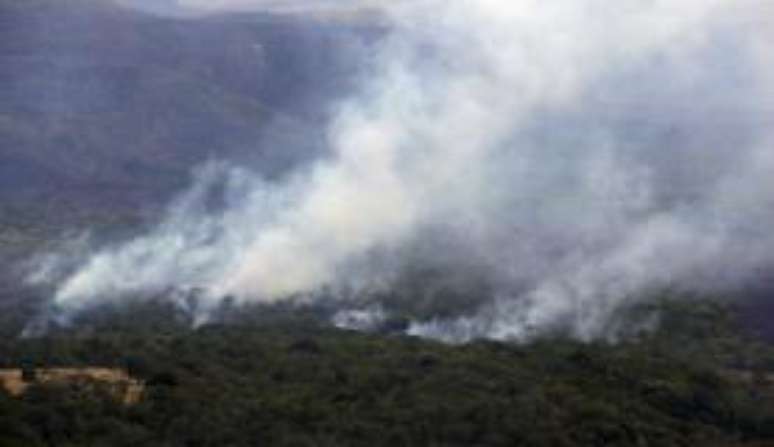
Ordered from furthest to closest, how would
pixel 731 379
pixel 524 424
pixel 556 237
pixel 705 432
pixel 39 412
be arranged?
pixel 556 237 < pixel 731 379 < pixel 705 432 < pixel 524 424 < pixel 39 412

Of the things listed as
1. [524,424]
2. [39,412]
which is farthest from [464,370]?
[39,412]

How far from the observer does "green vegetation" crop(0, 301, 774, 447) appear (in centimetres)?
8356

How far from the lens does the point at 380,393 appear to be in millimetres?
95688

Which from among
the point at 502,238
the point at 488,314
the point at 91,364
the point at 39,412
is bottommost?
the point at 39,412

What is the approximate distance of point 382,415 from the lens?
294 ft

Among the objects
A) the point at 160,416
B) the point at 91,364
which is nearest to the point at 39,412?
the point at 160,416

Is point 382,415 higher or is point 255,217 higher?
point 255,217

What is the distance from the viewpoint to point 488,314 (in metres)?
146

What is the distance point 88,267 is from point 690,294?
61.4 m

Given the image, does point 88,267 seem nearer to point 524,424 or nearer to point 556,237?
point 556,237

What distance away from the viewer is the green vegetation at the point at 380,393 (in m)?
83.6

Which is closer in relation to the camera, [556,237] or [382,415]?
[382,415]

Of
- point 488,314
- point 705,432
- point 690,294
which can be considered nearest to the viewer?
point 705,432

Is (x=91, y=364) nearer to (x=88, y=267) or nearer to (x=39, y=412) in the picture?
(x=39, y=412)
